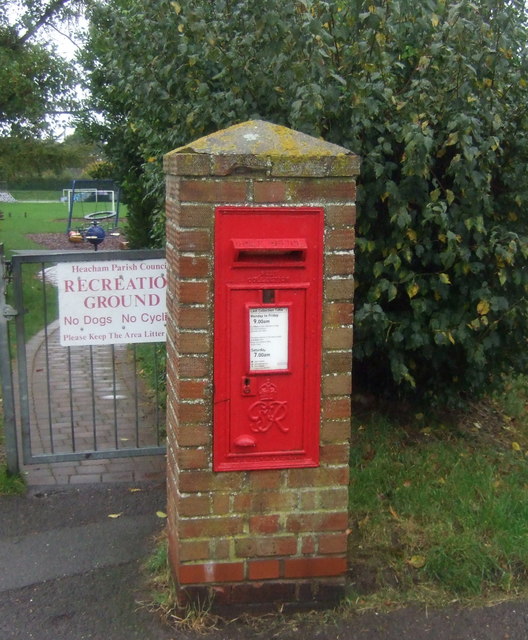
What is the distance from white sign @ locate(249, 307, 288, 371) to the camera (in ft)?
10.0

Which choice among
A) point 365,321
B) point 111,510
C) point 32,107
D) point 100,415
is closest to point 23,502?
point 111,510

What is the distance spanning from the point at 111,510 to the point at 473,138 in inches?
113

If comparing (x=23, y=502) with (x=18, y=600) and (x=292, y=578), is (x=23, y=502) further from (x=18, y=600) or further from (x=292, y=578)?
(x=292, y=578)

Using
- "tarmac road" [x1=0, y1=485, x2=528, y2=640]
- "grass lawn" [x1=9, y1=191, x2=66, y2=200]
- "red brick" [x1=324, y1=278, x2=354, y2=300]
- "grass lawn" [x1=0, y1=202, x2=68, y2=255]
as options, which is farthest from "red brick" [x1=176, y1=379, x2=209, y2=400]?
"grass lawn" [x1=9, y1=191, x2=66, y2=200]

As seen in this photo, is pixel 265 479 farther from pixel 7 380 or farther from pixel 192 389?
pixel 7 380

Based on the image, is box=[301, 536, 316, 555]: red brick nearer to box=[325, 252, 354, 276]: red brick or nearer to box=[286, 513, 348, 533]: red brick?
box=[286, 513, 348, 533]: red brick

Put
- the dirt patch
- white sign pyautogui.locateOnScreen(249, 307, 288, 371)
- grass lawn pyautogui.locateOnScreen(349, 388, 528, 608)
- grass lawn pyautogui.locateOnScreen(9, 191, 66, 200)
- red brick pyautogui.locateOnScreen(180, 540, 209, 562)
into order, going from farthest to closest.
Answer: grass lawn pyautogui.locateOnScreen(9, 191, 66, 200) → the dirt patch → grass lawn pyautogui.locateOnScreen(349, 388, 528, 608) → red brick pyautogui.locateOnScreen(180, 540, 209, 562) → white sign pyautogui.locateOnScreen(249, 307, 288, 371)

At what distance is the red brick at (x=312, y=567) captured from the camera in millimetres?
3258

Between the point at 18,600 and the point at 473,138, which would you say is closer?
the point at 18,600

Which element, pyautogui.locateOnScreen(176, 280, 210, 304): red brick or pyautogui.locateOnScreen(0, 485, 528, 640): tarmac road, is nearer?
pyautogui.locateOnScreen(176, 280, 210, 304): red brick

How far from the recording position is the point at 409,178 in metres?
4.29

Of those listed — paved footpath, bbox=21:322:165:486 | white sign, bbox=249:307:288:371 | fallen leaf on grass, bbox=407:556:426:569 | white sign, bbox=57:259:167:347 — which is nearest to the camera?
white sign, bbox=249:307:288:371

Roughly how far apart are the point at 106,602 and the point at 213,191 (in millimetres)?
1838

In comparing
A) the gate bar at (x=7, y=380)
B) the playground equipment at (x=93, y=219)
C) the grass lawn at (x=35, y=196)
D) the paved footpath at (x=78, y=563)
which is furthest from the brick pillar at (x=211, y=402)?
the grass lawn at (x=35, y=196)
